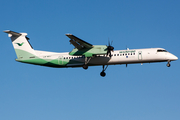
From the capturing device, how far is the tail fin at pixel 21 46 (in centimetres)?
3166

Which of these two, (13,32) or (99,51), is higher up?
(13,32)

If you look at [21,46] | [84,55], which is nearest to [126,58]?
[84,55]

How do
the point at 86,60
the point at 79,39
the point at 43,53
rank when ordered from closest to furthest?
the point at 79,39 < the point at 86,60 < the point at 43,53

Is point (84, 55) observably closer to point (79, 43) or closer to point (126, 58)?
point (79, 43)

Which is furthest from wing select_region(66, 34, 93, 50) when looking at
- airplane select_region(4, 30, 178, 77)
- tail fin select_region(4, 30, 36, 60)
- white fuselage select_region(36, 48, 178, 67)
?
tail fin select_region(4, 30, 36, 60)

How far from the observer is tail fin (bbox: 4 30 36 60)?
104 feet

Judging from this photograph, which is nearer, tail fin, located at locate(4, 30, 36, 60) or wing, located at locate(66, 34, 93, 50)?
wing, located at locate(66, 34, 93, 50)

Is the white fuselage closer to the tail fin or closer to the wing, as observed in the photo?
the wing

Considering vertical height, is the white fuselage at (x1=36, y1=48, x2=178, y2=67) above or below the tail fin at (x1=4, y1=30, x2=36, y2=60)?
below

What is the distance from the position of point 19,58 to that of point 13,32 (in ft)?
9.88

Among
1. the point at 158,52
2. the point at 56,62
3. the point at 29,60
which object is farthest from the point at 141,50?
the point at 29,60

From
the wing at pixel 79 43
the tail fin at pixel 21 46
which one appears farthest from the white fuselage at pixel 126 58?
the tail fin at pixel 21 46

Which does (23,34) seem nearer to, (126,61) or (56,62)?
(56,62)

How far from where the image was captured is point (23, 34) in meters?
32.0
